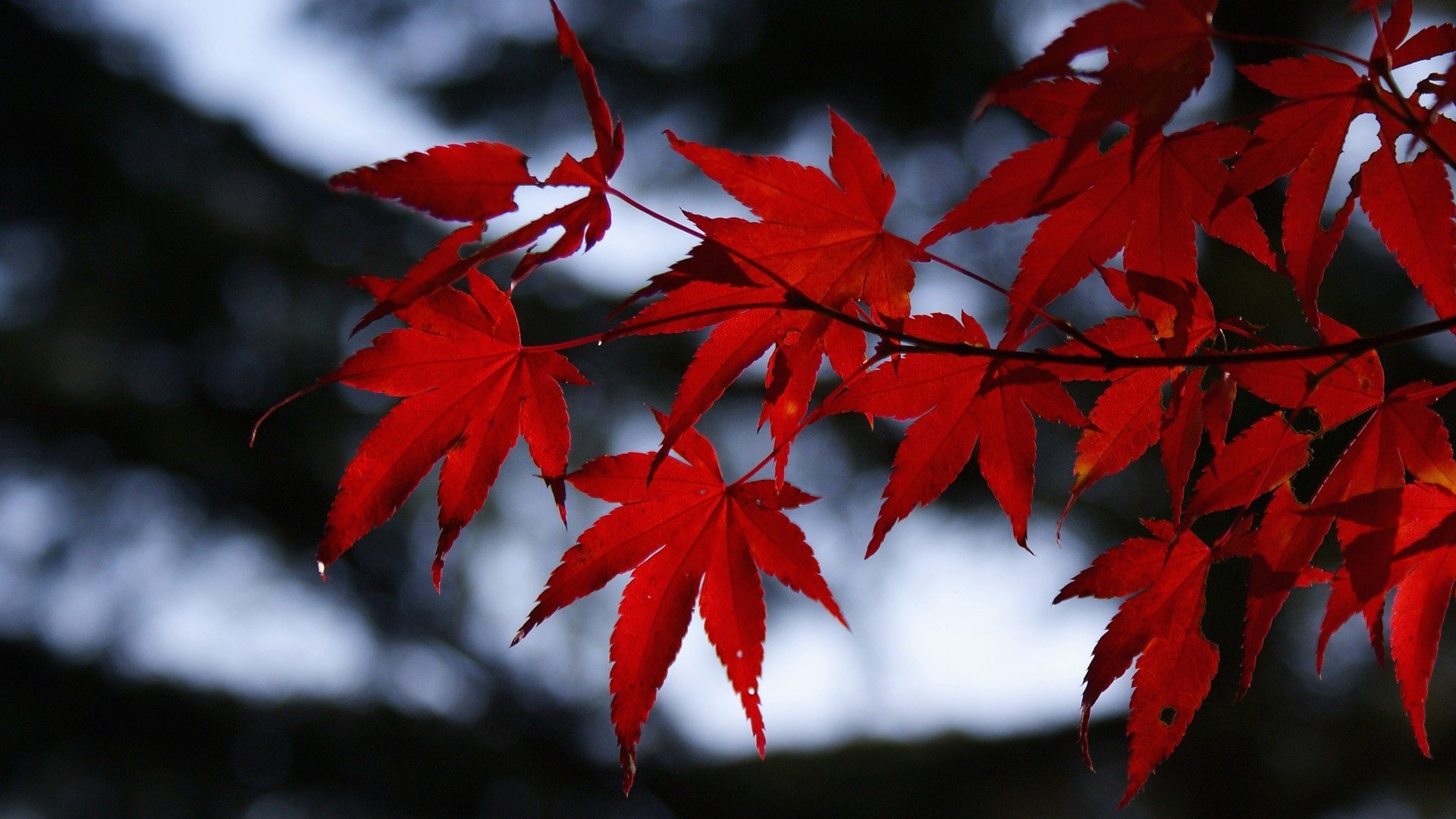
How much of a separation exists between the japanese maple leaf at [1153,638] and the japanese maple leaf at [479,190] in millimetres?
410

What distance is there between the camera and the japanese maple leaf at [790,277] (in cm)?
57

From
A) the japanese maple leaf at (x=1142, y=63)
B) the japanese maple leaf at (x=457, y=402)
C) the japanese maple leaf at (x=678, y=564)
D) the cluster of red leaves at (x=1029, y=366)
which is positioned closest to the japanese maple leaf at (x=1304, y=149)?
the cluster of red leaves at (x=1029, y=366)

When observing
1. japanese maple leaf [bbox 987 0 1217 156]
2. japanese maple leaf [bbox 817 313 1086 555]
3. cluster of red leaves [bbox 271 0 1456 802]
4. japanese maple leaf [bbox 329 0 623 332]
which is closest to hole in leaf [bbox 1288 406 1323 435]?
cluster of red leaves [bbox 271 0 1456 802]

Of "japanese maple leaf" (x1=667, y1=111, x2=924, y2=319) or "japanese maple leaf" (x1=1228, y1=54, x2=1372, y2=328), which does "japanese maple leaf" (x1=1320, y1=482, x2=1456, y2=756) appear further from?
"japanese maple leaf" (x1=667, y1=111, x2=924, y2=319)

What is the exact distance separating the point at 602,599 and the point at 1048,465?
73.9 inches

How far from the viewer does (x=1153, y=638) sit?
66cm

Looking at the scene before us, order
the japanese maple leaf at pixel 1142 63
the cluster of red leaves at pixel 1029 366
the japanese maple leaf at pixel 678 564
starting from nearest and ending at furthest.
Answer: the japanese maple leaf at pixel 1142 63, the cluster of red leaves at pixel 1029 366, the japanese maple leaf at pixel 678 564

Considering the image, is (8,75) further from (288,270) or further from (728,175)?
(728,175)

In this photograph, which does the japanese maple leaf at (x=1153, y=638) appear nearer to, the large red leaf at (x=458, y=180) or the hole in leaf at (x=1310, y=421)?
the hole in leaf at (x=1310, y=421)

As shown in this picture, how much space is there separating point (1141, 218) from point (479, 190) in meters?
0.42

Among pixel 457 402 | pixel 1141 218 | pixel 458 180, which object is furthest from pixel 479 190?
pixel 1141 218

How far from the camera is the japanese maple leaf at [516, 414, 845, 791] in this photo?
0.66 m

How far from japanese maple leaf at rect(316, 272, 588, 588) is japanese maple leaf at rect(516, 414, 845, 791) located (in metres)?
0.05

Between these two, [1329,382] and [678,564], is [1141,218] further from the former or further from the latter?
[678,564]
